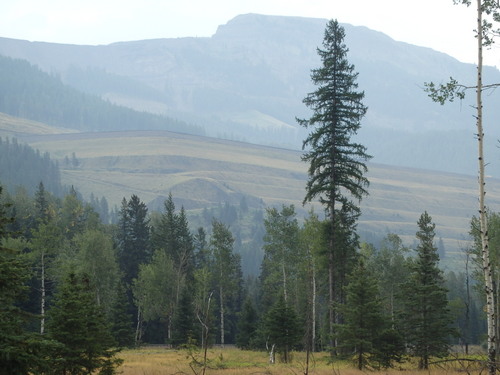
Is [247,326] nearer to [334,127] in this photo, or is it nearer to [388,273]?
[388,273]

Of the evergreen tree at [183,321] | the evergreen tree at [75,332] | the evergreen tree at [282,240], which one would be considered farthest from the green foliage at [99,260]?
the evergreen tree at [75,332]

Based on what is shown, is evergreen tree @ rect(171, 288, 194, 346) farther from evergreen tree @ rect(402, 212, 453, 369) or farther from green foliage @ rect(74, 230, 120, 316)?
evergreen tree @ rect(402, 212, 453, 369)

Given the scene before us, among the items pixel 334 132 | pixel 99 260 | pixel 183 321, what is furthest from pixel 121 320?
pixel 334 132

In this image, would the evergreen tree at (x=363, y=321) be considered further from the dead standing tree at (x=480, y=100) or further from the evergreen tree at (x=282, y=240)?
the evergreen tree at (x=282, y=240)

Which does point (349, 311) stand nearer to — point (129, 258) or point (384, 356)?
point (384, 356)

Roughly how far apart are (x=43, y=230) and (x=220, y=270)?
24944 mm

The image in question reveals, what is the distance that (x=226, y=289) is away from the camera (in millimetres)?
74250

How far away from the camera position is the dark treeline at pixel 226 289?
26.7 meters

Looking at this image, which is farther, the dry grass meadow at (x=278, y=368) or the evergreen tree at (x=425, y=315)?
the evergreen tree at (x=425, y=315)

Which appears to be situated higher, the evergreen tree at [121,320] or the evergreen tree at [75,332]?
the evergreen tree at [75,332]

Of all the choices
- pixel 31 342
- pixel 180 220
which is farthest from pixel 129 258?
pixel 31 342

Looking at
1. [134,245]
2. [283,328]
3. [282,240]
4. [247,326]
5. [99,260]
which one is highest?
[282,240]

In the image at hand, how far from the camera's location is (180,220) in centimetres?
8088

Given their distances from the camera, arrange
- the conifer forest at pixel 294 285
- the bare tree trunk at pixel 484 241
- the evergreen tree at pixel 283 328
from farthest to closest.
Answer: the evergreen tree at pixel 283 328 < the conifer forest at pixel 294 285 < the bare tree trunk at pixel 484 241
